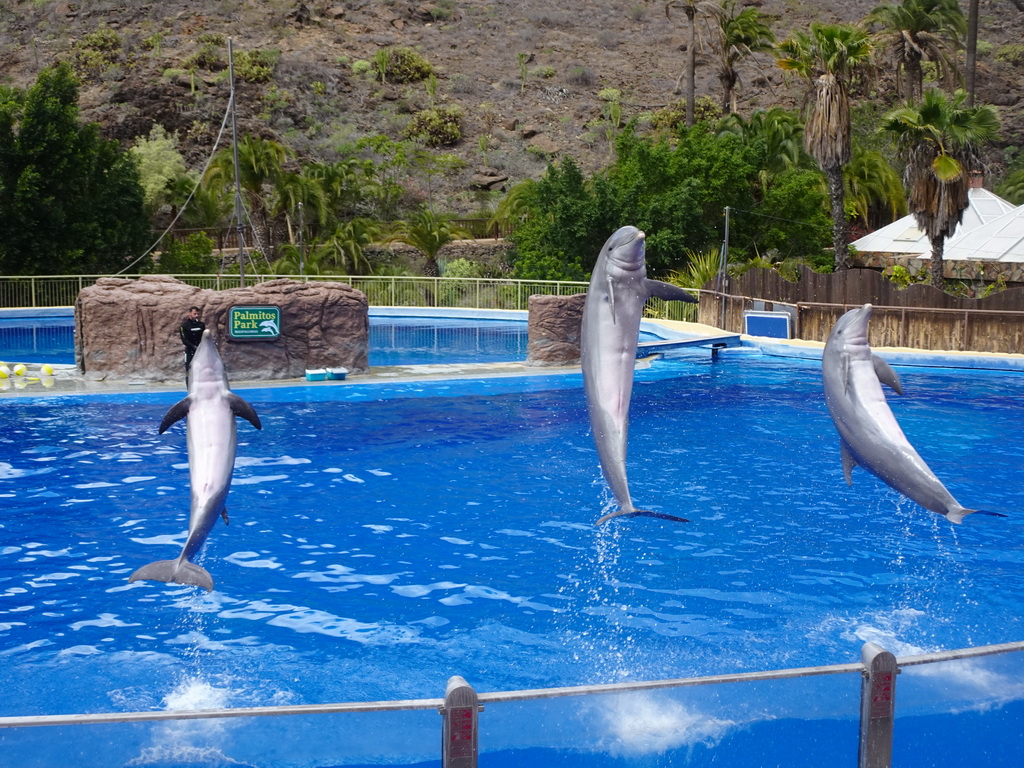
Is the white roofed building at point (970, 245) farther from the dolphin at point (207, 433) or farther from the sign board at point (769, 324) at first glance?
the dolphin at point (207, 433)

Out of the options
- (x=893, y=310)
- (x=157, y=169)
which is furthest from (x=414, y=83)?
(x=893, y=310)

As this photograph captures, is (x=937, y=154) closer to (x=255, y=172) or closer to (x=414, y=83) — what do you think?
(x=255, y=172)

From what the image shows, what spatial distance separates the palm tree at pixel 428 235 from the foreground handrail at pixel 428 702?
3244 centimetres

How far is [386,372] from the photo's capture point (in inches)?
711

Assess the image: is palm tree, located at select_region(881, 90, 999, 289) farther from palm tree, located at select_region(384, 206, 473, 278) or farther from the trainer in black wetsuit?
palm tree, located at select_region(384, 206, 473, 278)

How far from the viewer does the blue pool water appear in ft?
12.4

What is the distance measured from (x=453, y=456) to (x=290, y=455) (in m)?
1.96

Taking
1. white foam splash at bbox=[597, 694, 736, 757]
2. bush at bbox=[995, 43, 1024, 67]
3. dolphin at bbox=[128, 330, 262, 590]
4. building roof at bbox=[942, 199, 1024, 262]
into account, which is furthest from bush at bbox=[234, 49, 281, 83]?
white foam splash at bbox=[597, 694, 736, 757]

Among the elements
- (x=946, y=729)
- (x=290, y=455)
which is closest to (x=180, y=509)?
Answer: (x=290, y=455)

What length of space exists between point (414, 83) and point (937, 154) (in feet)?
147

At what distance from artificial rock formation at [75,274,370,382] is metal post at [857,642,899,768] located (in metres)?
14.0

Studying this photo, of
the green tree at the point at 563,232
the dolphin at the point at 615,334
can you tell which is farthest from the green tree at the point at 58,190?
the dolphin at the point at 615,334

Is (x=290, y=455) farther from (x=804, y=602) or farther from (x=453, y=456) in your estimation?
(x=804, y=602)

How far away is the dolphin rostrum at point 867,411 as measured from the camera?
6.34m
